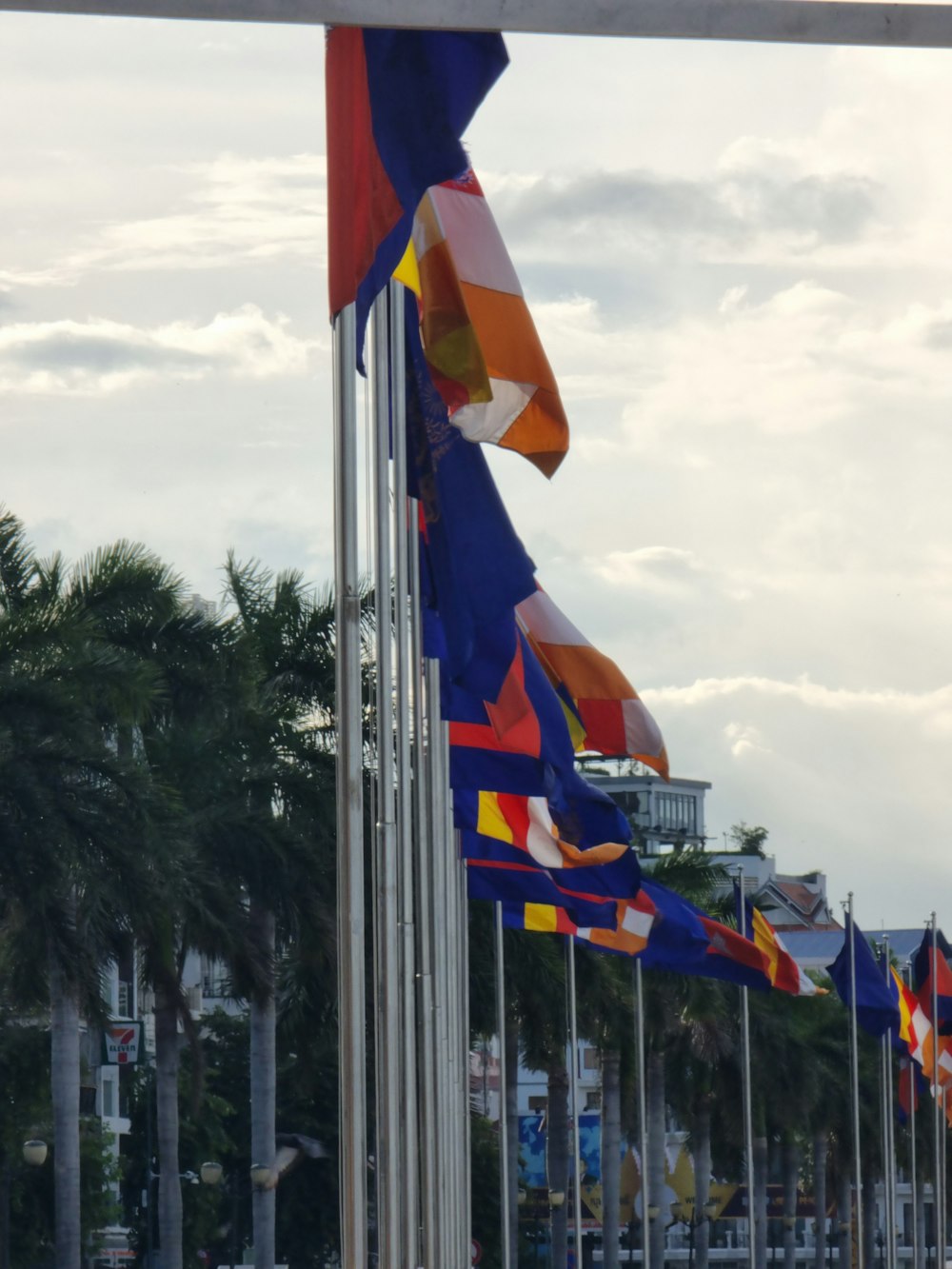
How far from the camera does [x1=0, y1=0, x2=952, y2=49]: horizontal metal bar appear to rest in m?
8.02

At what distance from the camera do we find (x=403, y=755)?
44.1ft

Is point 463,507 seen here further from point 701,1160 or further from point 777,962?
point 701,1160

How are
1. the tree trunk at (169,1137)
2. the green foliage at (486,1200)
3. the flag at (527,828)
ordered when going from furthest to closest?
the green foliage at (486,1200), the tree trunk at (169,1137), the flag at (527,828)

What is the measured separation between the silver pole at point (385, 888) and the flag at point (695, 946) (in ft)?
58.8

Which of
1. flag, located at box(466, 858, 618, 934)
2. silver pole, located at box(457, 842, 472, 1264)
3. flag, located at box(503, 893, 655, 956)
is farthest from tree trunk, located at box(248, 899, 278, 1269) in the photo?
silver pole, located at box(457, 842, 472, 1264)

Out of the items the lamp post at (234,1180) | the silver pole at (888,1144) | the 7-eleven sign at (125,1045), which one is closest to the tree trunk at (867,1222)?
the lamp post at (234,1180)

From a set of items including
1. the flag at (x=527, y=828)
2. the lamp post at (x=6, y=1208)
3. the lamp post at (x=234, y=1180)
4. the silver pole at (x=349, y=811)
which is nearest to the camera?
the silver pole at (x=349, y=811)

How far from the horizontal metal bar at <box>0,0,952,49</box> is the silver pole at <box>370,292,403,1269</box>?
4426 millimetres

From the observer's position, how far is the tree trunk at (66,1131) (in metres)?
32.9

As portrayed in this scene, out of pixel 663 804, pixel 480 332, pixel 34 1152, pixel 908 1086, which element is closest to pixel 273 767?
pixel 34 1152

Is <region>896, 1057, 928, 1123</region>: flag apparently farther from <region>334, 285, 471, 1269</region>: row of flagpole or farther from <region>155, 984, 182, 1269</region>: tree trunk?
<region>334, 285, 471, 1269</region>: row of flagpole

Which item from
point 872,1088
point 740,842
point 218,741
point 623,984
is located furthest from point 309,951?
point 740,842

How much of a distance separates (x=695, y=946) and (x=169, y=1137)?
9.88 metres

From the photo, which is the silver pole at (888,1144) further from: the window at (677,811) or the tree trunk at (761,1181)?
the window at (677,811)
